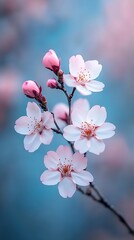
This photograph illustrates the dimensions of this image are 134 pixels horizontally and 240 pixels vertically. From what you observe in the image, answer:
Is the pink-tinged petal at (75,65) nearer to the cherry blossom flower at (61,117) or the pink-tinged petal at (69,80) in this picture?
the pink-tinged petal at (69,80)

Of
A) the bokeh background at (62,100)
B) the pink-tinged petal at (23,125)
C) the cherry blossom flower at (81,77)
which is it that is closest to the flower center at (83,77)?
the cherry blossom flower at (81,77)

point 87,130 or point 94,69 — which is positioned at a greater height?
point 94,69

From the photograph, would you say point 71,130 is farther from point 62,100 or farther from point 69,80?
point 62,100

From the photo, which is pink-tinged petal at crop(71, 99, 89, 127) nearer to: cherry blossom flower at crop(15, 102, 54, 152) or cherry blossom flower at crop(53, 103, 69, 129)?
cherry blossom flower at crop(15, 102, 54, 152)

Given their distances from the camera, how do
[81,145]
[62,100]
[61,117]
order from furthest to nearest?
[62,100]
[61,117]
[81,145]

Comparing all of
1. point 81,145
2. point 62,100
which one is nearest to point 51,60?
point 81,145
